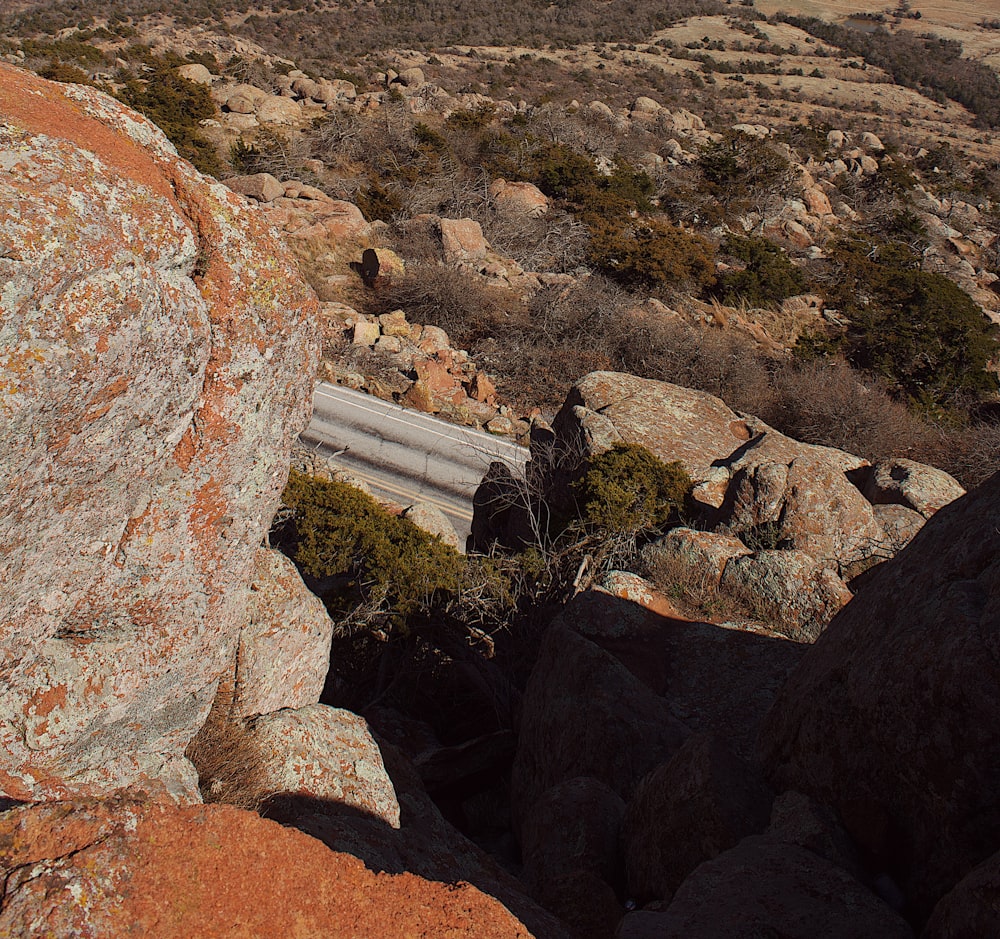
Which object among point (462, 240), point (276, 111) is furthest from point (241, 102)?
point (462, 240)

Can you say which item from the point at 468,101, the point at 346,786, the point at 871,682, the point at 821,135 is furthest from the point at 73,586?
the point at 821,135

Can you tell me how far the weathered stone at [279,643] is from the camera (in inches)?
205

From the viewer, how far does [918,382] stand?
21.7m

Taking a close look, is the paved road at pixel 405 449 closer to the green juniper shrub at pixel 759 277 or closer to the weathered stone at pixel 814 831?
the weathered stone at pixel 814 831

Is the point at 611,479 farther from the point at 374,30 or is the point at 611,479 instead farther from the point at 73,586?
the point at 374,30

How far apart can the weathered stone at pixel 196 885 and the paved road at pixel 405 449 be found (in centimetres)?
1023

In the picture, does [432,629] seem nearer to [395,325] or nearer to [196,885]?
[196,885]

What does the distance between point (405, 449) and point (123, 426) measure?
1153cm

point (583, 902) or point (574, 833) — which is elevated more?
point (583, 902)

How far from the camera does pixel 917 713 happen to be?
410cm

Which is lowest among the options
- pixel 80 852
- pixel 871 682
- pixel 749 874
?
pixel 749 874

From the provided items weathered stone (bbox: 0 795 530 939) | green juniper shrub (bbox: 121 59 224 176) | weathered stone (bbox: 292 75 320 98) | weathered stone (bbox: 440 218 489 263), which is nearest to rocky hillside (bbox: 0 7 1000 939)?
weathered stone (bbox: 0 795 530 939)

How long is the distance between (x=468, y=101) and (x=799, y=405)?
29.0m

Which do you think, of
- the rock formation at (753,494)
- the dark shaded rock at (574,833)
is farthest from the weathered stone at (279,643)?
the rock formation at (753,494)
